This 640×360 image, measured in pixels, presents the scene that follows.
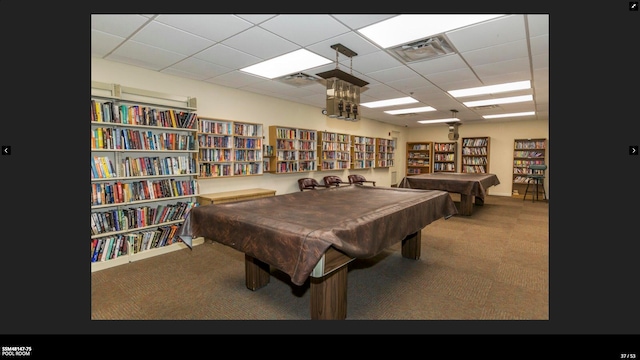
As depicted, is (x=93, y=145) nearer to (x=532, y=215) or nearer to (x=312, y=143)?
(x=312, y=143)

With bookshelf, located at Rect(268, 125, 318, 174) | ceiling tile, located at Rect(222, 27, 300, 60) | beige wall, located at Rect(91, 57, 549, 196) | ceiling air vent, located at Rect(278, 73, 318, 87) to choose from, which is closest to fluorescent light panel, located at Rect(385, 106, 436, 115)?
beige wall, located at Rect(91, 57, 549, 196)

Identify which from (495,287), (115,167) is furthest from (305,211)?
(115,167)

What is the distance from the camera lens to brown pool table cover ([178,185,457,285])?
5.72ft

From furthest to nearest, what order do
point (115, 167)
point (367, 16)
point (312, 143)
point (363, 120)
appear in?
point (363, 120) < point (312, 143) < point (115, 167) < point (367, 16)

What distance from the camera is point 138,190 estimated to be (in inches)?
149

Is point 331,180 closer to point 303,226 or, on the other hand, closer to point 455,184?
point 455,184

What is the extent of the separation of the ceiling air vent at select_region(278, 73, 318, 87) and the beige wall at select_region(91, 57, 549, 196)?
111 centimetres

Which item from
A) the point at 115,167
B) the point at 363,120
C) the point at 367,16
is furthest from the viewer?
the point at 363,120

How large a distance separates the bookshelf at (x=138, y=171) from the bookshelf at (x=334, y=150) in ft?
10.9

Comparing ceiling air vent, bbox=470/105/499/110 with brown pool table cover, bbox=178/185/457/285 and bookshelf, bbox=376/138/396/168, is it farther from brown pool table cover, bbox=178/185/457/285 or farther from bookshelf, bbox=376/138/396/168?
brown pool table cover, bbox=178/185/457/285

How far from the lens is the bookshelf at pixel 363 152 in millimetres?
8266

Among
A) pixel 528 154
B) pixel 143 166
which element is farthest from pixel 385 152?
pixel 143 166

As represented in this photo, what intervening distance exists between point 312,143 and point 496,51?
4155mm

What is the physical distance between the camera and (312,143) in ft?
22.2
